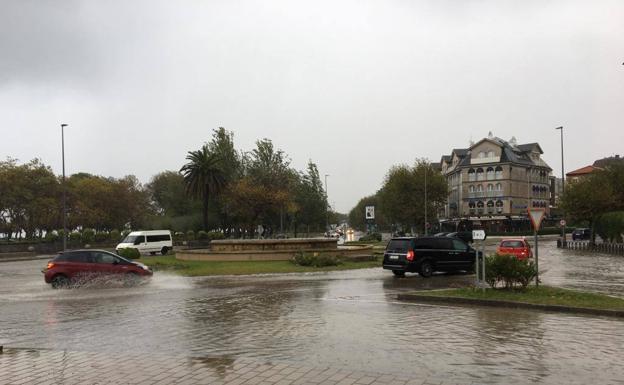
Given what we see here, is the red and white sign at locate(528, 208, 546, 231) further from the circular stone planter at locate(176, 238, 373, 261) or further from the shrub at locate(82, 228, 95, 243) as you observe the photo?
the shrub at locate(82, 228, 95, 243)

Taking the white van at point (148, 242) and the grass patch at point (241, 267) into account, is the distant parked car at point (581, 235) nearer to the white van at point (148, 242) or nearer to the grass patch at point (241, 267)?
the grass patch at point (241, 267)

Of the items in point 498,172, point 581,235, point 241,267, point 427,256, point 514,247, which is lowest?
point 581,235

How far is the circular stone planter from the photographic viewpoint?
3194 centimetres

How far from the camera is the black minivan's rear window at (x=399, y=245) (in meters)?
23.3

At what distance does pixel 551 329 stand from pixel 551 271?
16966 millimetres

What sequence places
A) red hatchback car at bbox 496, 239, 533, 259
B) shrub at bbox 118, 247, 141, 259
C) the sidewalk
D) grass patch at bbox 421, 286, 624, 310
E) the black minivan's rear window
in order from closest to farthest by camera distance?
the sidewalk → grass patch at bbox 421, 286, 624, 310 → the black minivan's rear window → red hatchback car at bbox 496, 239, 533, 259 → shrub at bbox 118, 247, 141, 259

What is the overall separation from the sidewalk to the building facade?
9717cm

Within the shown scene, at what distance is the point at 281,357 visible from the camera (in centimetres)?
796

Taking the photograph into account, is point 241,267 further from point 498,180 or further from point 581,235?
point 498,180

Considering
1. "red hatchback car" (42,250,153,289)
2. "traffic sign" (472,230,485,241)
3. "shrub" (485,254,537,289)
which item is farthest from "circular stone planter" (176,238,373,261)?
"traffic sign" (472,230,485,241)

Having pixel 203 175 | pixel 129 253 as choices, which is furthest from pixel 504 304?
pixel 203 175

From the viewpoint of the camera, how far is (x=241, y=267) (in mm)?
27875

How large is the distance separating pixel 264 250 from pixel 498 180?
76165mm

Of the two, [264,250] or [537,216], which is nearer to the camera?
[537,216]
